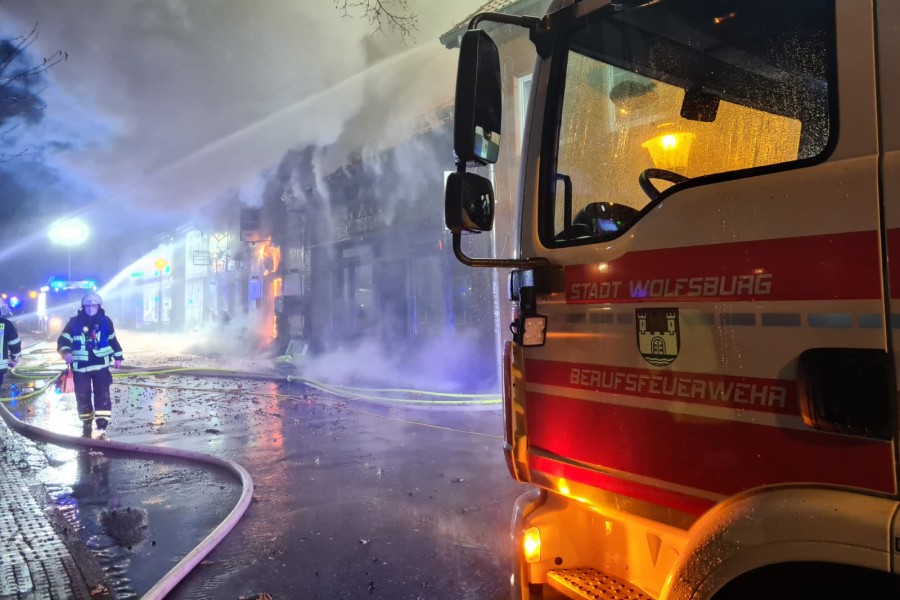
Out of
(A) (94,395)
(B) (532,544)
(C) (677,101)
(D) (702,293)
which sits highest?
(C) (677,101)

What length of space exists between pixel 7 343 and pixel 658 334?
992cm

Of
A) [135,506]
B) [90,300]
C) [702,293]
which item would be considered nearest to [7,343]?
[90,300]

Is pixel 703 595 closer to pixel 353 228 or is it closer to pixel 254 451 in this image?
pixel 254 451

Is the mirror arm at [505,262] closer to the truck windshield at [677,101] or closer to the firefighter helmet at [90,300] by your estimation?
the truck windshield at [677,101]

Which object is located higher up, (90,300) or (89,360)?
(90,300)

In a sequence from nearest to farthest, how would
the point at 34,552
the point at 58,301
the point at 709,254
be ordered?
the point at 709,254, the point at 34,552, the point at 58,301

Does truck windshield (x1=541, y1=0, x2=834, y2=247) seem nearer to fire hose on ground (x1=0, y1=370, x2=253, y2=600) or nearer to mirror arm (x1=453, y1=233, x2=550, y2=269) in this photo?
mirror arm (x1=453, y1=233, x2=550, y2=269)

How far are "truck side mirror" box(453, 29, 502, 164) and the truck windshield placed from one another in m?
0.29

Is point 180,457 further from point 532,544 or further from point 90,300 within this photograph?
point 532,544

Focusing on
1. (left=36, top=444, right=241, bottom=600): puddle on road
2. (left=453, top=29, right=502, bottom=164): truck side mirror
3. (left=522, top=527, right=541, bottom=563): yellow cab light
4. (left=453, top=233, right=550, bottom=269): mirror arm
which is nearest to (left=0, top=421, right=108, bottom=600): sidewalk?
(left=36, top=444, right=241, bottom=600): puddle on road

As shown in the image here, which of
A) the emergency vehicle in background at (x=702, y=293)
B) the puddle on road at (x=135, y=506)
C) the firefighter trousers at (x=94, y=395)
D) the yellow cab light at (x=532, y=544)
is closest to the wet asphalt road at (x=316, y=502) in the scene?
the puddle on road at (x=135, y=506)

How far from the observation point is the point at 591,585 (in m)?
1.95

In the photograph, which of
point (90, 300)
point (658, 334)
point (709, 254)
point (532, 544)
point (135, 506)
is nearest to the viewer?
point (709, 254)

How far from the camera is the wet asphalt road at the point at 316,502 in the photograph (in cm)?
343
